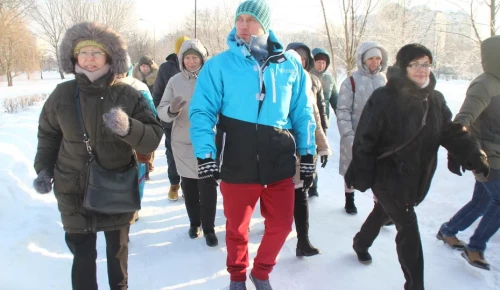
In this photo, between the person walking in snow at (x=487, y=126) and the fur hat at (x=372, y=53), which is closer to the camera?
the person walking in snow at (x=487, y=126)

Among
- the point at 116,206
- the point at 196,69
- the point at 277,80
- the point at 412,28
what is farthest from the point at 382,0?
the point at 116,206

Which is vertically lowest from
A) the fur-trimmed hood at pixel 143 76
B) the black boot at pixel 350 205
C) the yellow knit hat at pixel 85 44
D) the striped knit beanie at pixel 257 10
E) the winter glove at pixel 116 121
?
the black boot at pixel 350 205

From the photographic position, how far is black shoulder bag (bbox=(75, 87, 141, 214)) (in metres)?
2.12

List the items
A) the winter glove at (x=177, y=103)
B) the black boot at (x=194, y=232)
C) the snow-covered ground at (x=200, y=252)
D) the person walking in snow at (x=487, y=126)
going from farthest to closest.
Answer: the black boot at (x=194, y=232)
the winter glove at (x=177, y=103)
the person walking in snow at (x=487, y=126)
the snow-covered ground at (x=200, y=252)

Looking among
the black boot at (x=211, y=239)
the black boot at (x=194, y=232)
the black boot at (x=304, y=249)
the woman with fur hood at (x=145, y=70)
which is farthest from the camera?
the woman with fur hood at (x=145, y=70)

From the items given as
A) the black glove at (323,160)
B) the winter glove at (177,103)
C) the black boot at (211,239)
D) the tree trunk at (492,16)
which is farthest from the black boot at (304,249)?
the tree trunk at (492,16)

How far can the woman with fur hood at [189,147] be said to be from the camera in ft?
11.6

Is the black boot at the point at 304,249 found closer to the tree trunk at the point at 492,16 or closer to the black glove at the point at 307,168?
the black glove at the point at 307,168

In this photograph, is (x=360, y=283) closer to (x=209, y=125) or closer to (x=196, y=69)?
(x=209, y=125)

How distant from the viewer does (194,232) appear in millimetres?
3725

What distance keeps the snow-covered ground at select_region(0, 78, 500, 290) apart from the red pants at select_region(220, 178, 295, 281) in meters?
0.37

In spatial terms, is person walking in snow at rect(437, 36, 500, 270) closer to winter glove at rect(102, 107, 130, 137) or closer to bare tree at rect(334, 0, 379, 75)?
winter glove at rect(102, 107, 130, 137)

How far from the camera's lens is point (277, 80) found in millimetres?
2350

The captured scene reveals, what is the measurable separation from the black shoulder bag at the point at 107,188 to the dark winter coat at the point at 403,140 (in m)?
1.60
